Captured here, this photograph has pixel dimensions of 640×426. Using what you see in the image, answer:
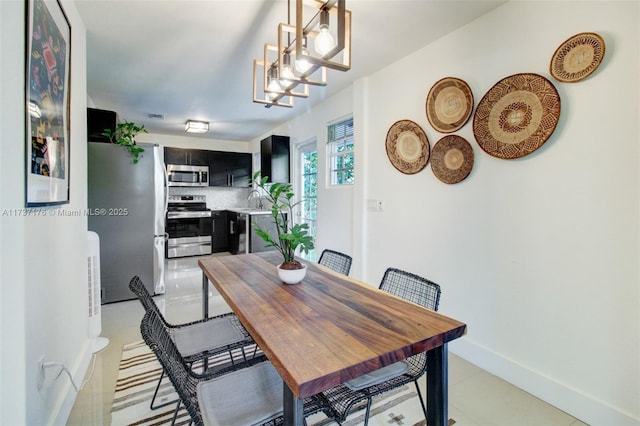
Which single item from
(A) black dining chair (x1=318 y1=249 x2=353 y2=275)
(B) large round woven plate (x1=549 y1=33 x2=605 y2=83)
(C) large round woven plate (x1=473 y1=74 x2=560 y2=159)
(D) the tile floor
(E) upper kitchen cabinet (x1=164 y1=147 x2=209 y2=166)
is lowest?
(D) the tile floor

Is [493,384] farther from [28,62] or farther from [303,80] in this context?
[28,62]

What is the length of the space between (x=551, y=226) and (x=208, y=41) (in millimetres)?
2801

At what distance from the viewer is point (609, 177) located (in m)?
1.55

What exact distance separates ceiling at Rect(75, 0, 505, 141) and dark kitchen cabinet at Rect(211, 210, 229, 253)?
267cm

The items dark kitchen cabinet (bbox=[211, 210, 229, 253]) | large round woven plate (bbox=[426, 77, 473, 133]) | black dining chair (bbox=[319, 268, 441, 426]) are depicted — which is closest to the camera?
black dining chair (bbox=[319, 268, 441, 426])

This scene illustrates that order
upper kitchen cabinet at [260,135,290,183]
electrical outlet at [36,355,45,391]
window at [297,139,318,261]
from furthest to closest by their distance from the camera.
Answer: upper kitchen cabinet at [260,135,290,183], window at [297,139,318,261], electrical outlet at [36,355,45,391]

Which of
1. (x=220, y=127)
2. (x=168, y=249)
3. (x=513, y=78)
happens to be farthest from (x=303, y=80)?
(x=168, y=249)

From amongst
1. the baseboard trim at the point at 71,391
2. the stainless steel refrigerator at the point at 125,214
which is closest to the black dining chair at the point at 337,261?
the baseboard trim at the point at 71,391

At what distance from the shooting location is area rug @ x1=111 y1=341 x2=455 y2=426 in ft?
5.36

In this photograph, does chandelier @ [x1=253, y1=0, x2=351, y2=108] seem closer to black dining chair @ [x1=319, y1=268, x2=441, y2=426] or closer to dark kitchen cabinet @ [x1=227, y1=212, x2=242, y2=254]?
black dining chair @ [x1=319, y1=268, x2=441, y2=426]

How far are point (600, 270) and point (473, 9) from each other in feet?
5.93

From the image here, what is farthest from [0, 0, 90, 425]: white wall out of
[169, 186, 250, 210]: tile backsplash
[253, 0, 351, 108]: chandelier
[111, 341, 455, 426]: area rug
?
[169, 186, 250, 210]: tile backsplash

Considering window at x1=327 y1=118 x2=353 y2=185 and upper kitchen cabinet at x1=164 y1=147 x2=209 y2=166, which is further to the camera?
upper kitchen cabinet at x1=164 y1=147 x2=209 y2=166

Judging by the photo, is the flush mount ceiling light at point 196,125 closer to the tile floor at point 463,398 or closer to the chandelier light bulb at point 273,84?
the tile floor at point 463,398
